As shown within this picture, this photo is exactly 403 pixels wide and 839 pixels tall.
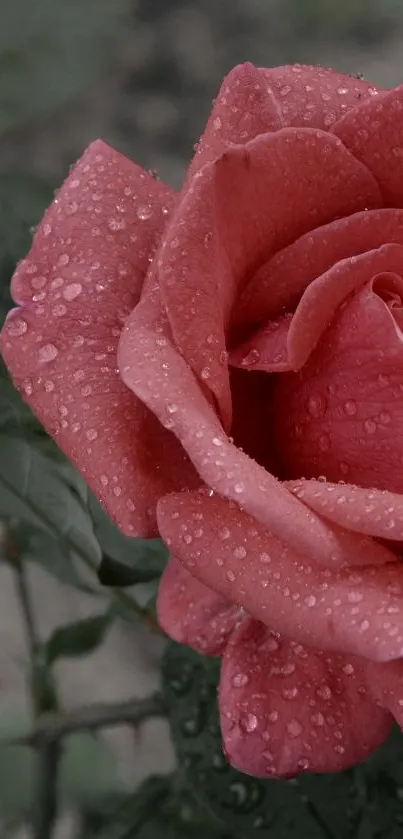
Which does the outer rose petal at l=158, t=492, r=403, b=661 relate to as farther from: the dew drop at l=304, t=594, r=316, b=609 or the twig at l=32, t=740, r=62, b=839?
the twig at l=32, t=740, r=62, b=839

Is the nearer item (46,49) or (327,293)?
(327,293)

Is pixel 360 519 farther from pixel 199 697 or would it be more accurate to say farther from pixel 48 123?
pixel 48 123

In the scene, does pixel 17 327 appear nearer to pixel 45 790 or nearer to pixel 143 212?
pixel 143 212

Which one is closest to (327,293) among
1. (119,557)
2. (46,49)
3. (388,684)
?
(388,684)

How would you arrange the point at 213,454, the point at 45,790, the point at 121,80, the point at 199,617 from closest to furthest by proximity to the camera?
the point at 213,454 → the point at 199,617 → the point at 45,790 → the point at 121,80

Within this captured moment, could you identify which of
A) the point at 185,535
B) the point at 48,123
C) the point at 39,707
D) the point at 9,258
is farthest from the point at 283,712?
the point at 48,123

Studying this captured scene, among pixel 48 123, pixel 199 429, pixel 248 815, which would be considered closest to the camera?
pixel 199 429
